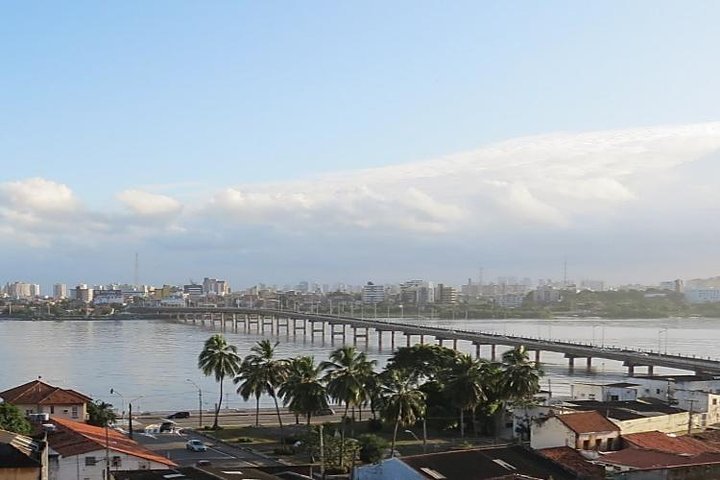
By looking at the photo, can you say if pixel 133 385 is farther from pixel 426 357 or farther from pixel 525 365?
pixel 525 365

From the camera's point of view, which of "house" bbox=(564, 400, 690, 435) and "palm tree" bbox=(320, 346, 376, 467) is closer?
"house" bbox=(564, 400, 690, 435)

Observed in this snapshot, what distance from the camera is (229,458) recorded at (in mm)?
29188

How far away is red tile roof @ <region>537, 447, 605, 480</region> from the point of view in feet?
74.1

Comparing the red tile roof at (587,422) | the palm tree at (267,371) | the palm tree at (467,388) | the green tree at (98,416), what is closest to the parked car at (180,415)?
the green tree at (98,416)

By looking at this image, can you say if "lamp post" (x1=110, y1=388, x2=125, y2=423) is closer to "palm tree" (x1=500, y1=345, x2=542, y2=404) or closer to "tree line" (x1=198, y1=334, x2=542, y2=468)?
"tree line" (x1=198, y1=334, x2=542, y2=468)

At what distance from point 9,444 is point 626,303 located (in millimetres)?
192299

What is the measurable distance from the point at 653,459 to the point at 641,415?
910 cm

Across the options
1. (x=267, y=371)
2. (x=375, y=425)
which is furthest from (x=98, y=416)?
(x=375, y=425)

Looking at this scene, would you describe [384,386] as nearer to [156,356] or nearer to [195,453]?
[195,453]

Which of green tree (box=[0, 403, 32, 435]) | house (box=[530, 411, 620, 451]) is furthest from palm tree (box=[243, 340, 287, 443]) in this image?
house (box=[530, 411, 620, 451])

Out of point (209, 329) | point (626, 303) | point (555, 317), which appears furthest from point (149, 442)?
point (626, 303)

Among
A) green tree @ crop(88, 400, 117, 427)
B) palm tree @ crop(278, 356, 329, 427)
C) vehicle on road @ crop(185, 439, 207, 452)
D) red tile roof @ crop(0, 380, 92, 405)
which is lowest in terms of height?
vehicle on road @ crop(185, 439, 207, 452)

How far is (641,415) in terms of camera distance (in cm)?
3175

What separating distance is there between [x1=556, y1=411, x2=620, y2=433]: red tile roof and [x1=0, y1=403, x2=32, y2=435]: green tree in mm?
15531
